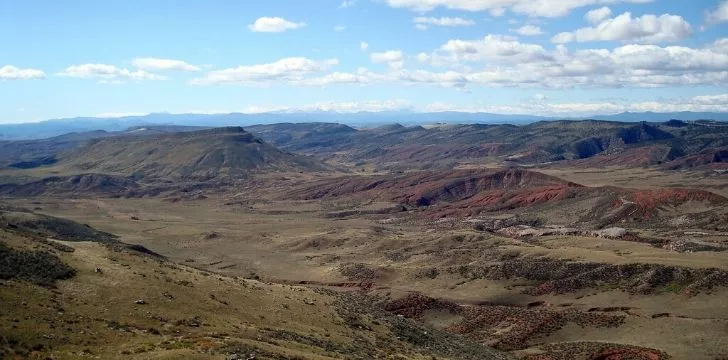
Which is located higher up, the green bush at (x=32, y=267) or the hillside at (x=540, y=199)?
the green bush at (x=32, y=267)

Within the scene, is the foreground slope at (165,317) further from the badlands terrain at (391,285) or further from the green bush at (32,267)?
the badlands terrain at (391,285)

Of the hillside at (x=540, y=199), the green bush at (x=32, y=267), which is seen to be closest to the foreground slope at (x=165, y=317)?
the green bush at (x=32, y=267)

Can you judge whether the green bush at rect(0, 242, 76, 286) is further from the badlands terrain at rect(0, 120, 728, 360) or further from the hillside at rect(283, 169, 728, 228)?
the hillside at rect(283, 169, 728, 228)

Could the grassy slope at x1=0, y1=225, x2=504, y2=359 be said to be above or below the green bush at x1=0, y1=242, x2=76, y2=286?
below

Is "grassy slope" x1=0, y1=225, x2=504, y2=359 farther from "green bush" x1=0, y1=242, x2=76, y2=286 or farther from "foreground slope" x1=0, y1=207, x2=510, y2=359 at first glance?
"green bush" x1=0, y1=242, x2=76, y2=286

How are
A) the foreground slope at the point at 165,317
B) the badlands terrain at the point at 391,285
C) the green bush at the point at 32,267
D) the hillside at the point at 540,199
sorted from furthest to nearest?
1. the hillside at the point at 540,199
2. the green bush at the point at 32,267
3. the badlands terrain at the point at 391,285
4. the foreground slope at the point at 165,317

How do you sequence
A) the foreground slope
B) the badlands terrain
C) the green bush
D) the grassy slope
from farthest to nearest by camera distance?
the green bush, the badlands terrain, the foreground slope, the grassy slope

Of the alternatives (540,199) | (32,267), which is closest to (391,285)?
(32,267)

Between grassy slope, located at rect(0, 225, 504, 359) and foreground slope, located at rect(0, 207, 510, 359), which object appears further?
foreground slope, located at rect(0, 207, 510, 359)

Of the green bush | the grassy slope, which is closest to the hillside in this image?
the grassy slope

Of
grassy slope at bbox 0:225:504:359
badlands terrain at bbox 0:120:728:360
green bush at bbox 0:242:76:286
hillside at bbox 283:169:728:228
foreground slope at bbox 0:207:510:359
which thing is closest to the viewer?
grassy slope at bbox 0:225:504:359

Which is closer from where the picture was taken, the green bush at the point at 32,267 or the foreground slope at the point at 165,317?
the foreground slope at the point at 165,317

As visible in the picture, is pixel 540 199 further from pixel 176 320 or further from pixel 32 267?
pixel 32 267

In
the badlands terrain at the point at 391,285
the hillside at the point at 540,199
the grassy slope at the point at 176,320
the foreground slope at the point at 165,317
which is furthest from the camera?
the hillside at the point at 540,199
